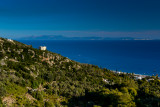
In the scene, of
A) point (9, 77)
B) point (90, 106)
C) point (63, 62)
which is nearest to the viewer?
point (90, 106)

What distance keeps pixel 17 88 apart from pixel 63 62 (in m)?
20.0

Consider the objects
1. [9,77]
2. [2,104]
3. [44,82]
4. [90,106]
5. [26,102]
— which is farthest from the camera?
[44,82]

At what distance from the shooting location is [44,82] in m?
26.1

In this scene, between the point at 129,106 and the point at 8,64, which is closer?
the point at 129,106

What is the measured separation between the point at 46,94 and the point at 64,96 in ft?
9.66

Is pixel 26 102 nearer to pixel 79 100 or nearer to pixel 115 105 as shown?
pixel 79 100

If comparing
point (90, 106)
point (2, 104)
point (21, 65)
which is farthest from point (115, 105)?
point (21, 65)

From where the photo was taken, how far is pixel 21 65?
90.2 feet

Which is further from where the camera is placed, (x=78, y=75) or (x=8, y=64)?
(x=78, y=75)

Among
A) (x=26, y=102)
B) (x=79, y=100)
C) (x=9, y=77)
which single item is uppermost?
(x=9, y=77)

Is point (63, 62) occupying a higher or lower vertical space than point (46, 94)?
Result: higher

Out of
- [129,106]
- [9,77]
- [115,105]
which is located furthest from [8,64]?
[129,106]

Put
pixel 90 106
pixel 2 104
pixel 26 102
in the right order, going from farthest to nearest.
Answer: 1. pixel 90 106
2. pixel 26 102
3. pixel 2 104

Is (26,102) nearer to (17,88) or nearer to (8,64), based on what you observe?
(17,88)
